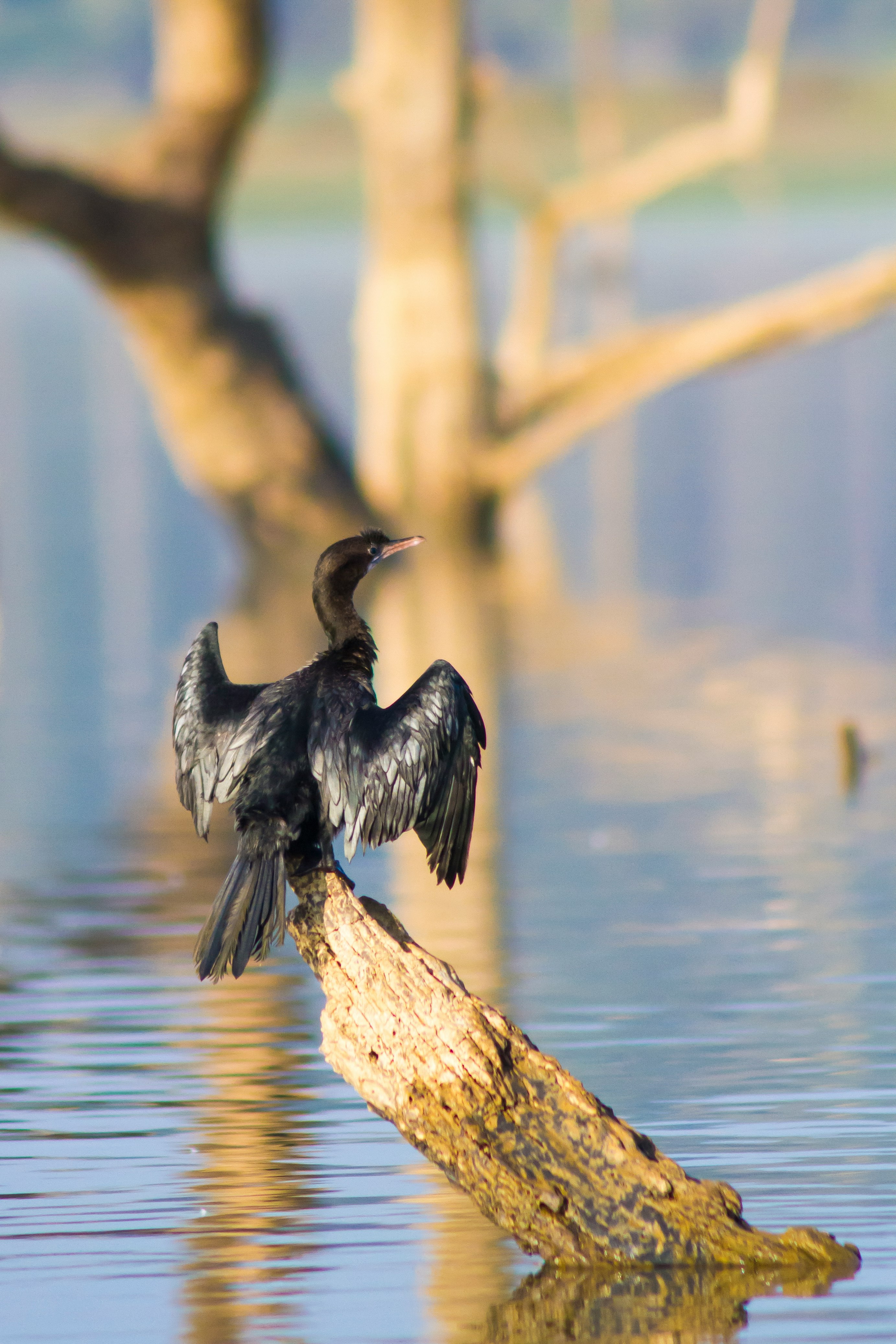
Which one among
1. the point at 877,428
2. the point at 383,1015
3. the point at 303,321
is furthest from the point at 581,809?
the point at 303,321

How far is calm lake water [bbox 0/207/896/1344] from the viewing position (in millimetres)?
5488

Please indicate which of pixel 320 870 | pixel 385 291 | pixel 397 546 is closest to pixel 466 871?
pixel 397 546

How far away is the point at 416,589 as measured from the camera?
1984 cm

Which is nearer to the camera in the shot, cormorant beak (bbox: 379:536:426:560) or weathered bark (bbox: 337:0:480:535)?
cormorant beak (bbox: 379:536:426:560)

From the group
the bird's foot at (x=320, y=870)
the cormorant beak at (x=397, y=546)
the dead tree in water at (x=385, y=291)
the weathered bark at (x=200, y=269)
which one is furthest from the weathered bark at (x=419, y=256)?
the bird's foot at (x=320, y=870)

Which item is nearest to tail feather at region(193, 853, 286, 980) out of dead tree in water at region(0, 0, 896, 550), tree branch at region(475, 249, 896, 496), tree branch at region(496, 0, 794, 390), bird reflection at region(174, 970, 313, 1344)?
bird reflection at region(174, 970, 313, 1344)

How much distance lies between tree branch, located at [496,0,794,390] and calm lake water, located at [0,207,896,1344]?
1.75 m

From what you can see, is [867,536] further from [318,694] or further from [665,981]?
[318,694]

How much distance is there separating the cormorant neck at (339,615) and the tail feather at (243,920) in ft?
2.01

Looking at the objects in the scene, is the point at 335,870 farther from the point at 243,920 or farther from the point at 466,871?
the point at 466,871

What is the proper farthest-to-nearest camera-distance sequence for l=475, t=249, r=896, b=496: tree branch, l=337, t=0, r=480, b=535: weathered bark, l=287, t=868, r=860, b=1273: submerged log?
l=337, t=0, r=480, b=535: weathered bark < l=475, t=249, r=896, b=496: tree branch < l=287, t=868, r=860, b=1273: submerged log

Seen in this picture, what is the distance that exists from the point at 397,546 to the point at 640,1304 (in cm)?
179

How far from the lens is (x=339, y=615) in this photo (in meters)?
6.09

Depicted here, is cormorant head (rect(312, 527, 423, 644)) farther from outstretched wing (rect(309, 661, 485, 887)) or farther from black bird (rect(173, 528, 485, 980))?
outstretched wing (rect(309, 661, 485, 887))
